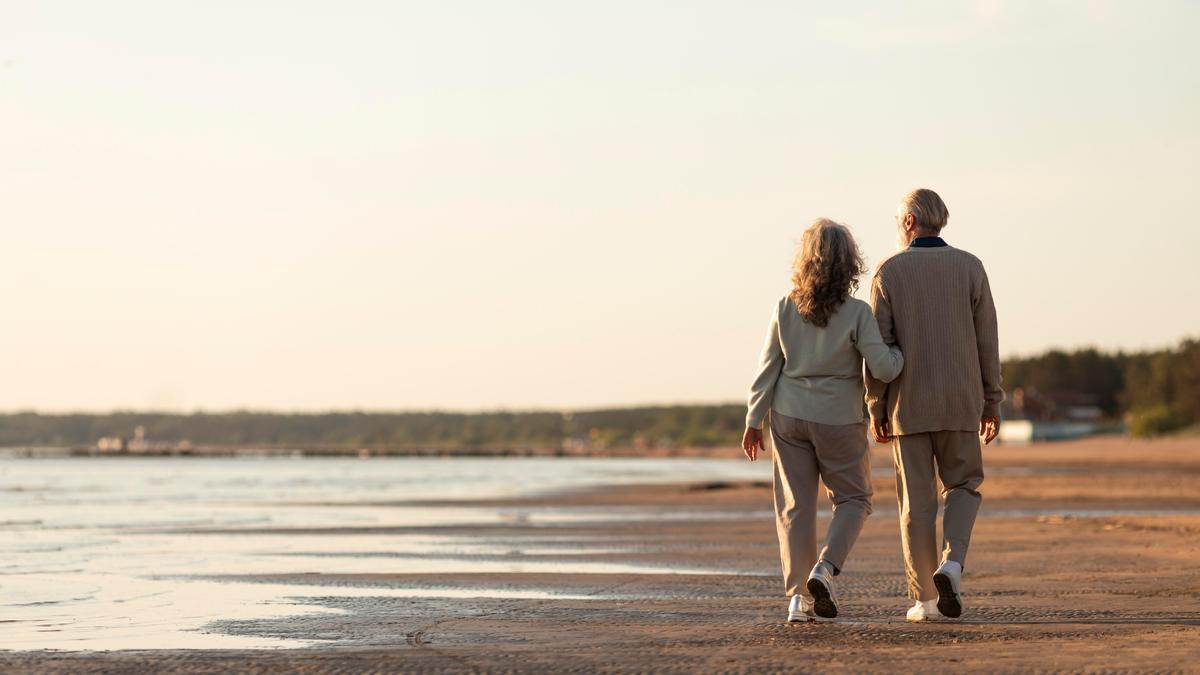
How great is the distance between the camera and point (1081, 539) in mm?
13414

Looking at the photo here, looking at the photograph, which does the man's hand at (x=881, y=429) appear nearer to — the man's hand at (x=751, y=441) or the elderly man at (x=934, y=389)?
the elderly man at (x=934, y=389)

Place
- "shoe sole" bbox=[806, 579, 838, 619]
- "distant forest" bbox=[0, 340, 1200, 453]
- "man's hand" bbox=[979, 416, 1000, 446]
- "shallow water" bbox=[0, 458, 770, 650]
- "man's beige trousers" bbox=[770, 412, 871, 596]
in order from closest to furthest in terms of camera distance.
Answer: "shoe sole" bbox=[806, 579, 838, 619] → "man's beige trousers" bbox=[770, 412, 871, 596] → "man's hand" bbox=[979, 416, 1000, 446] → "shallow water" bbox=[0, 458, 770, 650] → "distant forest" bbox=[0, 340, 1200, 453]

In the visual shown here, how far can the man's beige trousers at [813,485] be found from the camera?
727 centimetres

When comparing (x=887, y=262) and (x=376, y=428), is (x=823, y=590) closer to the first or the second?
(x=887, y=262)

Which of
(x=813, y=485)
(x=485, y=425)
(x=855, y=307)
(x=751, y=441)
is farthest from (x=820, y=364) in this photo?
(x=485, y=425)

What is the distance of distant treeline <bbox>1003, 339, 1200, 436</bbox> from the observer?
341 feet

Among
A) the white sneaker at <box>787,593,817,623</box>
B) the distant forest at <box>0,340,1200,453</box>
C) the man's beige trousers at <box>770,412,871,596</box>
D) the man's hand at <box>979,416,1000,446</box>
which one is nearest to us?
the white sneaker at <box>787,593,817,623</box>

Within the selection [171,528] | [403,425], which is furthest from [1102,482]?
[403,425]

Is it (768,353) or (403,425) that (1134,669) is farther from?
(403,425)

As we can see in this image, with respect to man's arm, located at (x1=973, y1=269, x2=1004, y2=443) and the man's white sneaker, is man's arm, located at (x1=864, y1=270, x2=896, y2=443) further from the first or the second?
the man's white sneaker

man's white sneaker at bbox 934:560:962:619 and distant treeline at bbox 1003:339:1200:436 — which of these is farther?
distant treeline at bbox 1003:339:1200:436

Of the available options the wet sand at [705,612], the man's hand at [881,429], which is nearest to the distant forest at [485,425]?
the wet sand at [705,612]

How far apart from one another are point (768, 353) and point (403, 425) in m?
181

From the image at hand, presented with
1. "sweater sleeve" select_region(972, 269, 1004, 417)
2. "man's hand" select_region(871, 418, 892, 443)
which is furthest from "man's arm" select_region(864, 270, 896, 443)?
"sweater sleeve" select_region(972, 269, 1004, 417)
